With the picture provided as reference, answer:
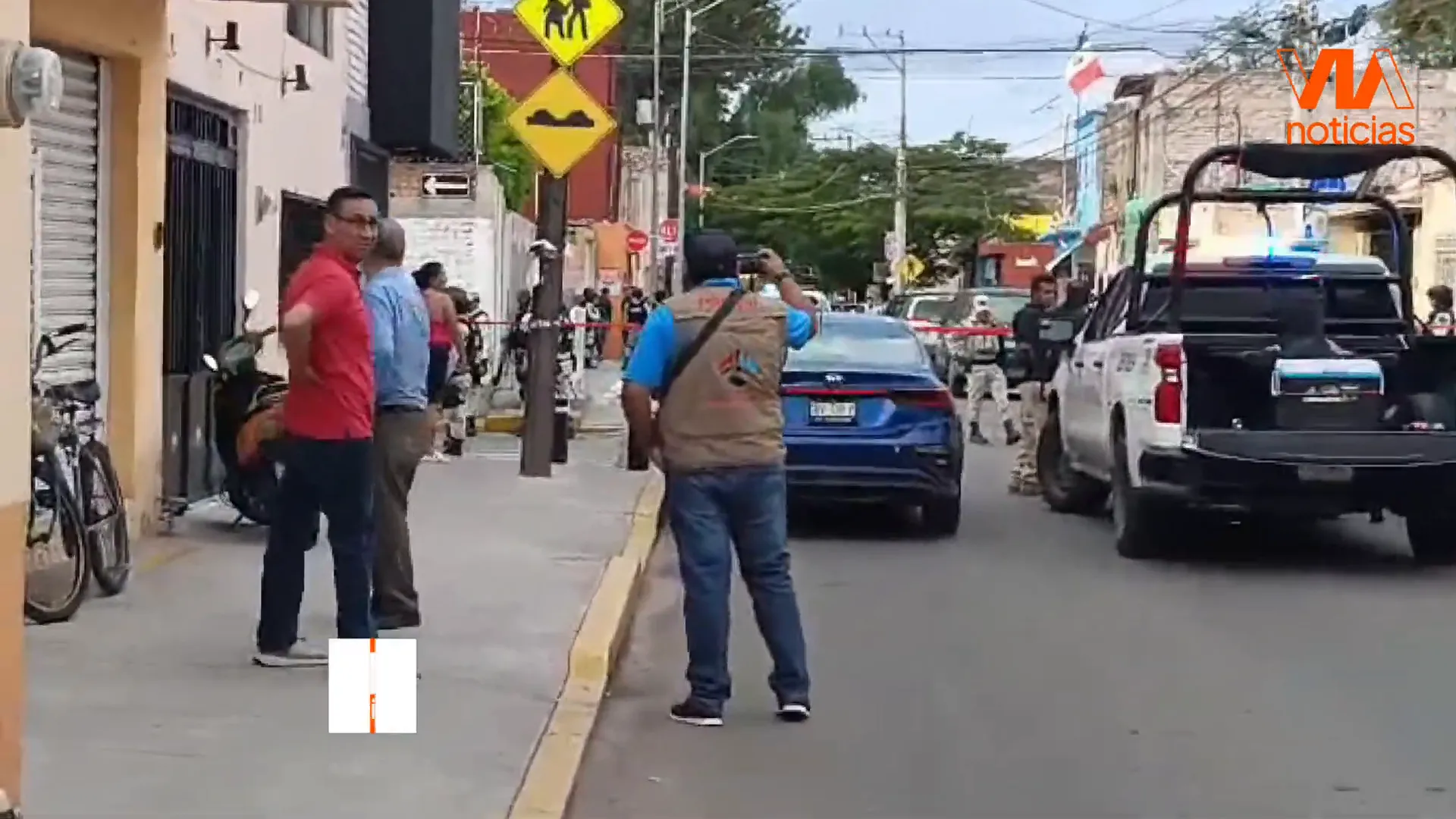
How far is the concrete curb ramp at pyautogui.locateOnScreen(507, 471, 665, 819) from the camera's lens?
23.1 ft

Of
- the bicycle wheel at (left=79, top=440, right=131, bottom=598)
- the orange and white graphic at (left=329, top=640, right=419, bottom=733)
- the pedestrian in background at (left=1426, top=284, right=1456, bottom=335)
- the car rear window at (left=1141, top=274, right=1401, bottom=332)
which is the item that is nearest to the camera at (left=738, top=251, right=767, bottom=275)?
the orange and white graphic at (left=329, top=640, right=419, bottom=733)

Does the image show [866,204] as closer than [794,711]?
No

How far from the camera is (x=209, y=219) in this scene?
1420cm

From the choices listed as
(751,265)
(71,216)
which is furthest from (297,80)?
(751,265)

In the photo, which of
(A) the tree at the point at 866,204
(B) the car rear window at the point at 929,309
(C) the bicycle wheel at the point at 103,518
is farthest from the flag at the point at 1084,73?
(C) the bicycle wheel at the point at 103,518

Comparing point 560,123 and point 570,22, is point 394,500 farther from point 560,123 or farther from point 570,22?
point 570,22

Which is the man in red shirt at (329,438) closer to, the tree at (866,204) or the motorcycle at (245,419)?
the motorcycle at (245,419)

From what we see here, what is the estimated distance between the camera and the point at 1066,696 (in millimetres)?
9250

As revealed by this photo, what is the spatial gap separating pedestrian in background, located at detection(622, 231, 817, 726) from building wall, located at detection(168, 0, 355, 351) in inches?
218

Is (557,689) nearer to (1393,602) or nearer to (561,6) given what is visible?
(1393,602)

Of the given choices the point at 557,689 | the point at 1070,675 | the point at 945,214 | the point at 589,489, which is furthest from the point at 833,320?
the point at 945,214

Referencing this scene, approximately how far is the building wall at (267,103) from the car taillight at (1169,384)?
5.93 m

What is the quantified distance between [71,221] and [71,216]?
0.03 m

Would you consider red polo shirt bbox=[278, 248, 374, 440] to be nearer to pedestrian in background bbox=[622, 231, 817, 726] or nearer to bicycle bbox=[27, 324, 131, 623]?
pedestrian in background bbox=[622, 231, 817, 726]
